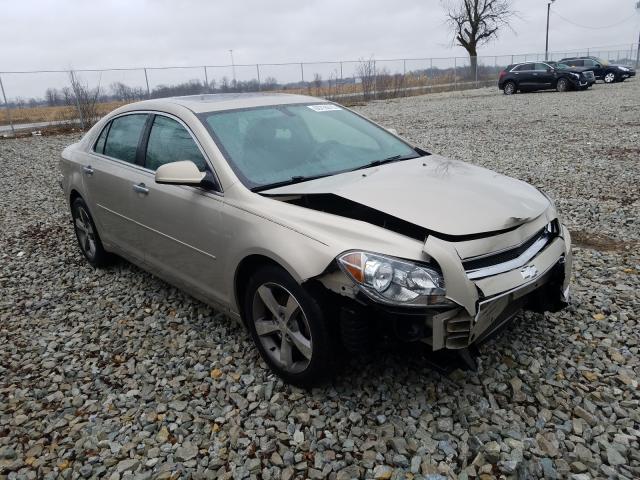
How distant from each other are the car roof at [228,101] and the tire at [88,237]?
1279mm

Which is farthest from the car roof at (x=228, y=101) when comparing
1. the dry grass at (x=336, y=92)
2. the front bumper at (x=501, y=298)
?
the dry grass at (x=336, y=92)

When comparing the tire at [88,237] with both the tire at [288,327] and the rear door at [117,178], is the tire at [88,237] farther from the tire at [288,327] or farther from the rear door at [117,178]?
the tire at [288,327]

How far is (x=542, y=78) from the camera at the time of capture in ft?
84.1

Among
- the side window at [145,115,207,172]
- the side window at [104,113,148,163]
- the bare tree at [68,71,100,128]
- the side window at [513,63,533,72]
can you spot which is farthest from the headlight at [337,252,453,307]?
the side window at [513,63,533,72]

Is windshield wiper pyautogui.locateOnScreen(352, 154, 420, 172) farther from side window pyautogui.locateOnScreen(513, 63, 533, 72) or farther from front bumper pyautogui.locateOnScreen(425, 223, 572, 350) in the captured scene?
side window pyautogui.locateOnScreen(513, 63, 533, 72)

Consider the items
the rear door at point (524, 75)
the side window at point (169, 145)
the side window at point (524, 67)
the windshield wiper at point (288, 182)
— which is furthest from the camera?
the side window at point (524, 67)

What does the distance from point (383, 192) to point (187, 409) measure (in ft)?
5.37

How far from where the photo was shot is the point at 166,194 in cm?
353

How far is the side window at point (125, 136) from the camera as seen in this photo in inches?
160

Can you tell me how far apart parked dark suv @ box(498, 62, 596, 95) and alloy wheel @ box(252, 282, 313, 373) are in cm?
2654

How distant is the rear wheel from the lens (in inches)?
1036

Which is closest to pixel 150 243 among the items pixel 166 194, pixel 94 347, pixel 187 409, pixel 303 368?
pixel 166 194

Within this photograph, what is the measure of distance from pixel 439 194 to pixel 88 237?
3667mm

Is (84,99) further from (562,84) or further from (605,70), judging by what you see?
(605,70)
